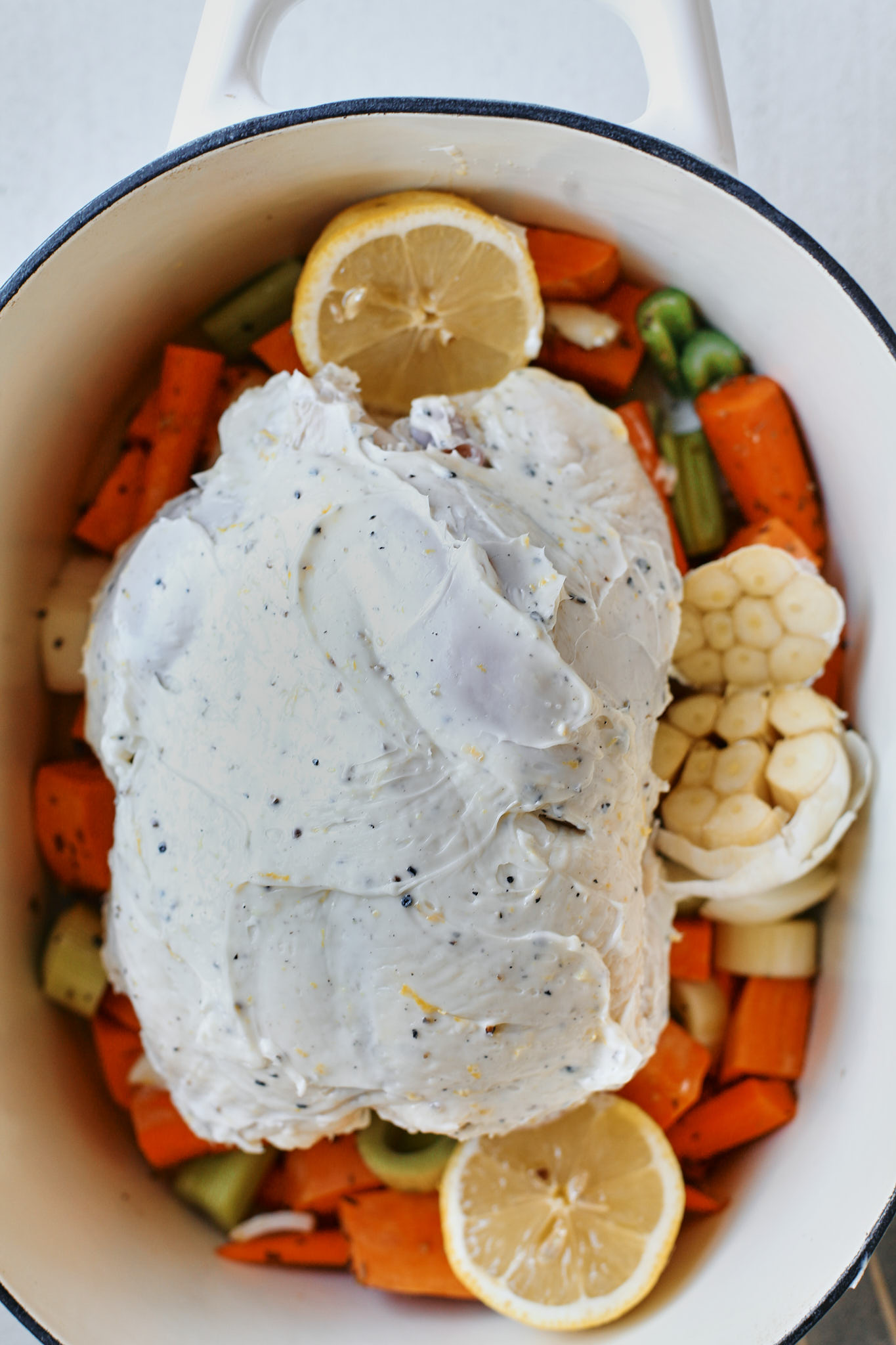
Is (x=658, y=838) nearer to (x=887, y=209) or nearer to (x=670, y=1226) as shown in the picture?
(x=670, y=1226)

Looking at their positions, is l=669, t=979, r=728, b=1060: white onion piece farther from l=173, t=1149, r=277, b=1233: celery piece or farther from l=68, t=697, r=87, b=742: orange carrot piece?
l=68, t=697, r=87, b=742: orange carrot piece

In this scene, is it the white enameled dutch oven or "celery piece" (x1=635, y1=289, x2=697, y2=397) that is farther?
"celery piece" (x1=635, y1=289, x2=697, y2=397)

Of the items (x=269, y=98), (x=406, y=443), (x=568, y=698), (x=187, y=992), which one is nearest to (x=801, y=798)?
(x=568, y=698)

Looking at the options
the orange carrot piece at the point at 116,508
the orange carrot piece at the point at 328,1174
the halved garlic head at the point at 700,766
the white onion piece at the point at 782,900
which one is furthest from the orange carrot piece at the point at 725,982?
the orange carrot piece at the point at 116,508

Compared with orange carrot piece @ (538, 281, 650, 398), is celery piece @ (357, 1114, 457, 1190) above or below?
below

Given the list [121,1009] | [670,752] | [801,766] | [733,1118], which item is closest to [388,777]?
[670,752]

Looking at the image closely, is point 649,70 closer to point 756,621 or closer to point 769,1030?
point 756,621

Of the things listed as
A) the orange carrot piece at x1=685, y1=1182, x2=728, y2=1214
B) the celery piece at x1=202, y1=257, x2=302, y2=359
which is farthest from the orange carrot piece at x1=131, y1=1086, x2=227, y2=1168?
the celery piece at x1=202, y1=257, x2=302, y2=359
